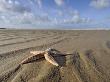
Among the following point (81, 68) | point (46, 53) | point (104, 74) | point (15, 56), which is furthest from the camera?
point (15, 56)

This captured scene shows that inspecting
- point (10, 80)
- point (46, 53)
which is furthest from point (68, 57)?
point (10, 80)

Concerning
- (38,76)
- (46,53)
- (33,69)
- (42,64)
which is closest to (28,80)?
(38,76)

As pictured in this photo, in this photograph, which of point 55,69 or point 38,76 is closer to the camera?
point 38,76

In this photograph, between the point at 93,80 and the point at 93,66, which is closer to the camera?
the point at 93,80

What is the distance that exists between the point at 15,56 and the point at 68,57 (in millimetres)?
2129

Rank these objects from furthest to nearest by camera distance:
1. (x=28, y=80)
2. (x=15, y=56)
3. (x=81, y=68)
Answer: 1. (x=15, y=56)
2. (x=81, y=68)
3. (x=28, y=80)

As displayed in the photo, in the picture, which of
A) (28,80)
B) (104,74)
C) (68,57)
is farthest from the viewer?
(68,57)

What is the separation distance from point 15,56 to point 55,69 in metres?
2.31

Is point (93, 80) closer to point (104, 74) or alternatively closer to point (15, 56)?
point (104, 74)

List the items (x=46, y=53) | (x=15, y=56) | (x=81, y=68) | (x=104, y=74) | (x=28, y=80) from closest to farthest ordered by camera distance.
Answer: (x=28, y=80)
(x=104, y=74)
(x=81, y=68)
(x=46, y=53)
(x=15, y=56)

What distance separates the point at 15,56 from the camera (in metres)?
7.13

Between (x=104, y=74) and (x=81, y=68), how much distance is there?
76cm

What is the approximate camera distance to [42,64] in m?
5.92

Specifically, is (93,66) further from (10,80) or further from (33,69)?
(10,80)
